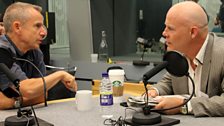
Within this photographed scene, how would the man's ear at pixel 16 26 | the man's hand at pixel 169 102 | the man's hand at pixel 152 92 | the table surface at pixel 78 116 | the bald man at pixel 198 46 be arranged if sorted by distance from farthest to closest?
the man's ear at pixel 16 26 < the man's hand at pixel 152 92 < the bald man at pixel 198 46 < the man's hand at pixel 169 102 < the table surface at pixel 78 116

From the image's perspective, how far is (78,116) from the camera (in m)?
1.88

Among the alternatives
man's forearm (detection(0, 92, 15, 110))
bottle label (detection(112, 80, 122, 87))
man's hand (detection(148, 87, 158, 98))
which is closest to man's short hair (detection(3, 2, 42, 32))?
man's forearm (detection(0, 92, 15, 110))

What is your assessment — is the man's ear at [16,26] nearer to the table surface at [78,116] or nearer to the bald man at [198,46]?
the table surface at [78,116]

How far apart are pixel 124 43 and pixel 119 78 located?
2.65 meters

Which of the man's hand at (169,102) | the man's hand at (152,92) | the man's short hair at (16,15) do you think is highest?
the man's short hair at (16,15)

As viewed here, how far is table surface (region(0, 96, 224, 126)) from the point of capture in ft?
5.67

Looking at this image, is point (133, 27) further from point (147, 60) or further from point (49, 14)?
point (49, 14)

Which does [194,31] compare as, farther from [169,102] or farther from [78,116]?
[78,116]

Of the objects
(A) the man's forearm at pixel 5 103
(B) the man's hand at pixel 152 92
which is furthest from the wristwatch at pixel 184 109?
(A) the man's forearm at pixel 5 103

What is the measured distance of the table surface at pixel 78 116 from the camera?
5.67 ft

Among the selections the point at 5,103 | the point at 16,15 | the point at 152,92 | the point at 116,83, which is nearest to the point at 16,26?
the point at 16,15

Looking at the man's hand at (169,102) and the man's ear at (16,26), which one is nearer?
the man's hand at (169,102)

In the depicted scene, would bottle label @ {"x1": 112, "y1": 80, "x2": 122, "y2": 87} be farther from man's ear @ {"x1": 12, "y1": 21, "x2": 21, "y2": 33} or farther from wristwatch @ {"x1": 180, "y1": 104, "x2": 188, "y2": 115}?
man's ear @ {"x1": 12, "y1": 21, "x2": 21, "y2": 33}

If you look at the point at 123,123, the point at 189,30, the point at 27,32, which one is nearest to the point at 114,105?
the point at 123,123
